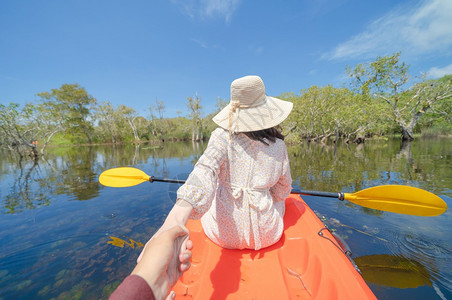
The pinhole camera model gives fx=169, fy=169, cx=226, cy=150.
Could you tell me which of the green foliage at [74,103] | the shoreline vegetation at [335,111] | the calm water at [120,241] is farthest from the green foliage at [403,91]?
the green foliage at [74,103]

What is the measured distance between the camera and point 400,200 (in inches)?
78.5

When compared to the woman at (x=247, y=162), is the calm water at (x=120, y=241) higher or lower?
lower

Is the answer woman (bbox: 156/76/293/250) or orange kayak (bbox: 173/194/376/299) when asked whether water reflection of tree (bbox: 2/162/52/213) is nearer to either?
orange kayak (bbox: 173/194/376/299)

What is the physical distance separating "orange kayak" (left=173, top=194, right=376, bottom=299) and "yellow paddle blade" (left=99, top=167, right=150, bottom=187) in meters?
1.46

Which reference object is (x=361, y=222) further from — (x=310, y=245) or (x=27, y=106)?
(x=27, y=106)

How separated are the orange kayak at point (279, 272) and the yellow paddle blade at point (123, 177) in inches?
57.5

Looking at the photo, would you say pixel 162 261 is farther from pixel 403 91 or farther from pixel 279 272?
pixel 403 91

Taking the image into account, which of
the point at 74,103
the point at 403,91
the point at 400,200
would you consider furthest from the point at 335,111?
the point at 74,103

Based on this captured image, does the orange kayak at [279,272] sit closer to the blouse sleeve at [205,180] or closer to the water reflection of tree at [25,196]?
the blouse sleeve at [205,180]

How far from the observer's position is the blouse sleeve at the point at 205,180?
2.73 feet

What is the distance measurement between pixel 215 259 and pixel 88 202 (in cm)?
453

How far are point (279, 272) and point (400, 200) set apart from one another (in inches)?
73.7

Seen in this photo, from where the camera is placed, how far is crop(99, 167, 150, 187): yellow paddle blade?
259 centimetres

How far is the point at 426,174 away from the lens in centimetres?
550
